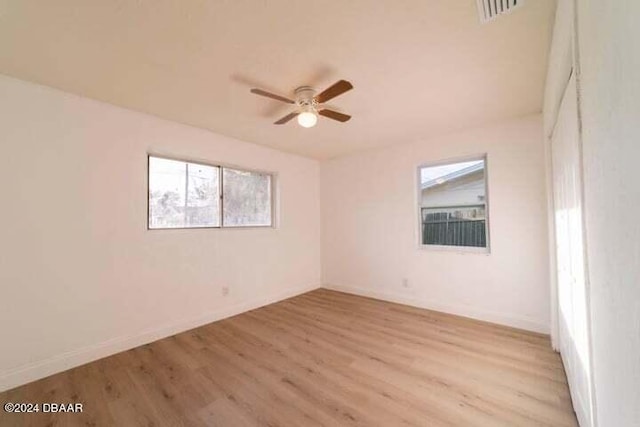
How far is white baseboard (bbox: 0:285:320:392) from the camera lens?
1964 millimetres

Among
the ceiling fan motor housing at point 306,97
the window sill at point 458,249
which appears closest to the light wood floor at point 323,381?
the window sill at point 458,249

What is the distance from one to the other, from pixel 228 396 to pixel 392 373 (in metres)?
1.27

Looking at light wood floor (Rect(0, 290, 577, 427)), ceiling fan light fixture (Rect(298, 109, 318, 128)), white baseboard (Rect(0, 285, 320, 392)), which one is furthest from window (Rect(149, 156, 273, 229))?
ceiling fan light fixture (Rect(298, 109, 318, 128))

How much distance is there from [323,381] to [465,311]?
223 centimetres

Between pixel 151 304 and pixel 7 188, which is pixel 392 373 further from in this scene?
pixel 7 188

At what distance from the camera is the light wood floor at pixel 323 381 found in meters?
1.62

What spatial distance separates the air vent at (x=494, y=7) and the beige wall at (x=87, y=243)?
298cm

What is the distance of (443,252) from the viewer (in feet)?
11.4

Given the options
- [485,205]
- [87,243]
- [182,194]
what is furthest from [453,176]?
[87,243]

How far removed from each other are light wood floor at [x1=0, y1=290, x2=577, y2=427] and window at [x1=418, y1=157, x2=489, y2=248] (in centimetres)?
108

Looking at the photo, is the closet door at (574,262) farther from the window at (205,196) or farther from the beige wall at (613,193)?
the window at (205,196)

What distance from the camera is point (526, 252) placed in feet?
9.42

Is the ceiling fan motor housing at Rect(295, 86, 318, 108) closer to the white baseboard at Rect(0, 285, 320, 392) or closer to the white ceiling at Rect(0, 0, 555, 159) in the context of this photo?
the white ceiling at Rect(0, 0, 555, 159)

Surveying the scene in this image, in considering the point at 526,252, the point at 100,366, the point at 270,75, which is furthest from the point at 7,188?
the point at 526,252
